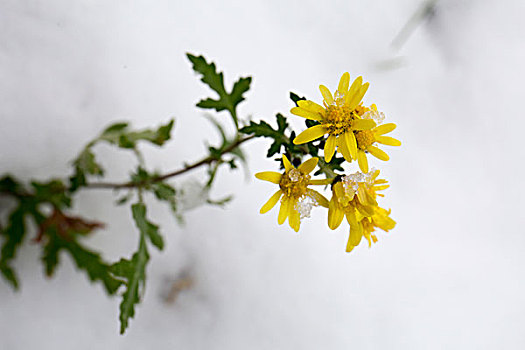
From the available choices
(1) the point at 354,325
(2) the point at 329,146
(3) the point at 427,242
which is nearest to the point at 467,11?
(3) the point at 427,242

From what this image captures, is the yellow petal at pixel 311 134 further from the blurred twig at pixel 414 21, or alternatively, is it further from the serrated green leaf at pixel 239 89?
the blurred twig at pixel 414 21

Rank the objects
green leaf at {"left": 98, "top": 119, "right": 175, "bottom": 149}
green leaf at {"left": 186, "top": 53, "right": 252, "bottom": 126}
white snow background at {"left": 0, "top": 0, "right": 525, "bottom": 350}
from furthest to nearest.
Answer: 1. white snow background at {"left": 0, "top": 0, "right": 525, "bottom": 350}
2. green leaf at {"left": 98, "top": 119, "right": 175, "bottom": 149}
3. green leaf at {"left": 186, "top": 53, "right": 252, "bottom": 126}

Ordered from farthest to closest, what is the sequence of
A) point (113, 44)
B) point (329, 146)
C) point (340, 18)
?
point (340, 18)
point (113, 44)
point (329, 146)

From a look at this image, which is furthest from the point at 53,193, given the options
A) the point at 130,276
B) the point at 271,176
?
the point at 271,176

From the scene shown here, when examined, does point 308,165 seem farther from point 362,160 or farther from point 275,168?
point 275,168

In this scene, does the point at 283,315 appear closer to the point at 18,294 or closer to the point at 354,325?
the point at 354,325

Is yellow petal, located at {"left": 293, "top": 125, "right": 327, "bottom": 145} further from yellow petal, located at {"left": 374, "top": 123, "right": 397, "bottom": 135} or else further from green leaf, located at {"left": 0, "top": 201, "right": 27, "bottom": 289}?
green leaf, located at {"left": 0, "top": 201, "right": 27, "bottom": 289}

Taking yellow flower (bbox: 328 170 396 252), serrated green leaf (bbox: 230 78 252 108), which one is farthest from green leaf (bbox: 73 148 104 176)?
yellow flower (bbox: 328 170 396 252)
